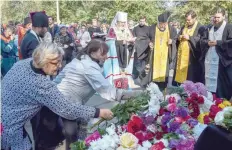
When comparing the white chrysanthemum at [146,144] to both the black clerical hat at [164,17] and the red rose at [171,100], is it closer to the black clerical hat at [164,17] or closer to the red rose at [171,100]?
the red rose at [171,100]

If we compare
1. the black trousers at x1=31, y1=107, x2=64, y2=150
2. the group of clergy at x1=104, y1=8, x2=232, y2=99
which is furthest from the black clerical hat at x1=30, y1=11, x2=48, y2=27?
the group of clergy at x1=104, y1=8, x2=232, y2=99

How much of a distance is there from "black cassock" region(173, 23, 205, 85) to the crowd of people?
18mm

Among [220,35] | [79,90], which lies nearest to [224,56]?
[220,35]

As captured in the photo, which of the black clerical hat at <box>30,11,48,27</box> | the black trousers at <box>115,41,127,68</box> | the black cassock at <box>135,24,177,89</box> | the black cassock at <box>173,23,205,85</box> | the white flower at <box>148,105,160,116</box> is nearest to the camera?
the white flower at <box>148,105,160,116</box>

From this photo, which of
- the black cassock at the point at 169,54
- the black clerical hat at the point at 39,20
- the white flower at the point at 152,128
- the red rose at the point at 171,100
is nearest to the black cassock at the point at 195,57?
the black cassock at the point at 169,54

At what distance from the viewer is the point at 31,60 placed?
10.3ft

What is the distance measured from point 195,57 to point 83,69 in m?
4.04

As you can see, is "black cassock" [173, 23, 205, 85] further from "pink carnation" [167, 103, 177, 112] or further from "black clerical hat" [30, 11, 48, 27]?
"pink carnation" [167, 103, 177, 112]

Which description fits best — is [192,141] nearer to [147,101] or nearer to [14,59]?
[147,101]

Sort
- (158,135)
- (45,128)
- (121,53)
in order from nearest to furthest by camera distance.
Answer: (158,135) < (45,128) < (121,53)

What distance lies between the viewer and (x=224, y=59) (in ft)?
21.9

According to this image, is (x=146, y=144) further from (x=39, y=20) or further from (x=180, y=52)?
(x=180, y=52)

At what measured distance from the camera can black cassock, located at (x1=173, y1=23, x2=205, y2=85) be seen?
7.20 m

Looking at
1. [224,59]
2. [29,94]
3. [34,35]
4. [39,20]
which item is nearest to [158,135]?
[29,94]
